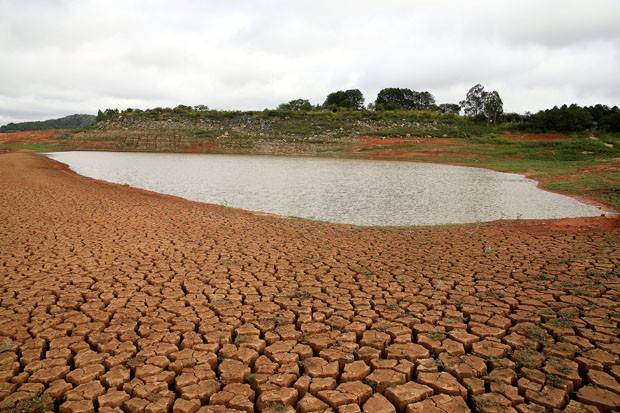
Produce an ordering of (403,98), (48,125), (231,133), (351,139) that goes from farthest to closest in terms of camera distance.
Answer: (48,125)
(403,98)
(231,133)
(351,139)

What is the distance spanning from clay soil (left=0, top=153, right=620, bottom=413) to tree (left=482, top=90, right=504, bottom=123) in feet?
162

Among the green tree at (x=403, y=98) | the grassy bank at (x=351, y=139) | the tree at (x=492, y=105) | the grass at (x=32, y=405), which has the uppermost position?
the green tree at (x=403, y=98)

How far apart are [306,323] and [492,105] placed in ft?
182

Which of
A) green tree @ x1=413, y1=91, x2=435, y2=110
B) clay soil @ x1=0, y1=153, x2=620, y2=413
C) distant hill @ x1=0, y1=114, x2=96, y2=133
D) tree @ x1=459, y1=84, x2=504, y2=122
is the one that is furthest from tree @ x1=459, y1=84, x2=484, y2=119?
distant hill @ x1=0, y1=114, x2=96, y2=133

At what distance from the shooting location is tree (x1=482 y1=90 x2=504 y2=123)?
171ft

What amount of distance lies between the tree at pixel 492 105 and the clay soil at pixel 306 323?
4944 centimetres

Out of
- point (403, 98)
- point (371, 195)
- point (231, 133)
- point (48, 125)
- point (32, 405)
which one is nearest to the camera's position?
point (32, 405)

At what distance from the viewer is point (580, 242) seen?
790cm

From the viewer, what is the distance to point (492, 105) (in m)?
52.4

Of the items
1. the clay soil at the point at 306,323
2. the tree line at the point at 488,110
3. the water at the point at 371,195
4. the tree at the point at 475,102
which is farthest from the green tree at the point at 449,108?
the clay soil at the point at 306,323

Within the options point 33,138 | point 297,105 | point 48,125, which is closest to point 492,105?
point 297,105

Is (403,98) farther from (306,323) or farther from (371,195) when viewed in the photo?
(306,323)

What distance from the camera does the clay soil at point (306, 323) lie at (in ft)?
10.4

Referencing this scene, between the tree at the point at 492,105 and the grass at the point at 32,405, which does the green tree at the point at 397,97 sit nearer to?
the tree at the point at 492,105
